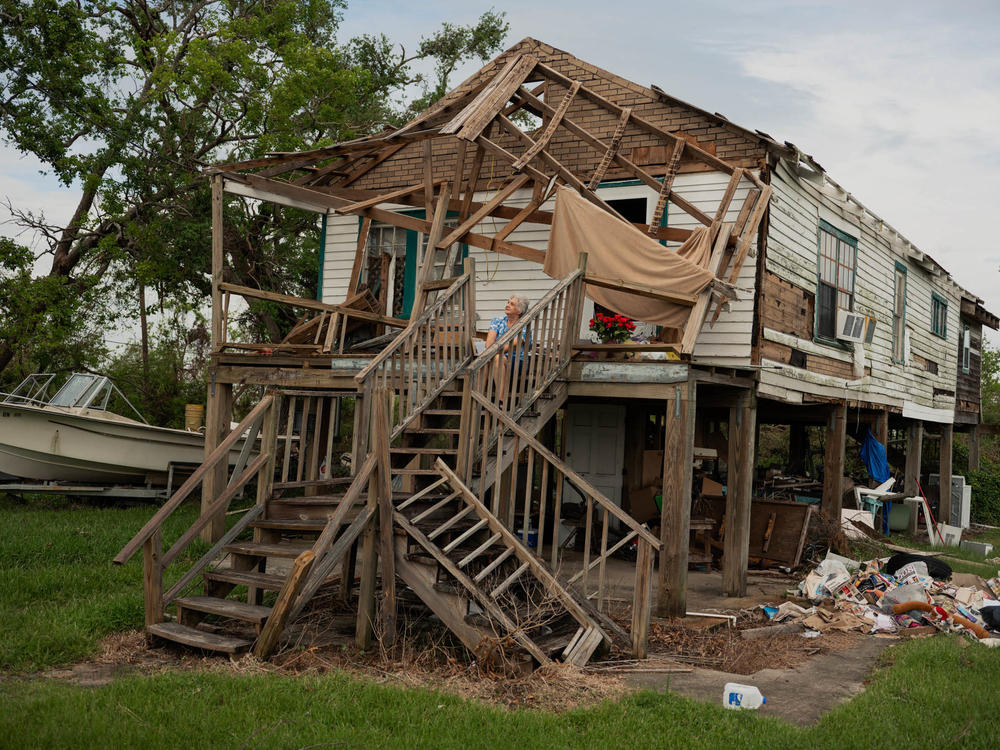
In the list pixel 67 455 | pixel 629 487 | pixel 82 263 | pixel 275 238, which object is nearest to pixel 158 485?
pixel 67 455

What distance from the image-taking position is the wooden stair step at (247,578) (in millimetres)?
7096

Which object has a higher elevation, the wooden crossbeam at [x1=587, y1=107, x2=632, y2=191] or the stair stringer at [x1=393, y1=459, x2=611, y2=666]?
the wooden crossbeam at [x1=587, y1=107, x2=632, y2=191]

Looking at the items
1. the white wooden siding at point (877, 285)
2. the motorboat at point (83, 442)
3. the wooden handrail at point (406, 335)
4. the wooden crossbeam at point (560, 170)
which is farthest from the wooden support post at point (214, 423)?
the white wooden siding at point (877, 285)

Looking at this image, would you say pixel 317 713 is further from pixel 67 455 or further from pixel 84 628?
pixel 67 455

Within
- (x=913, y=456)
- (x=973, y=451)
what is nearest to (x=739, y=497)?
(x=913, y=456)

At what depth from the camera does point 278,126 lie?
62.8 ft

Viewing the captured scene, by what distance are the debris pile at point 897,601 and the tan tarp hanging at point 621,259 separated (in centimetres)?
338

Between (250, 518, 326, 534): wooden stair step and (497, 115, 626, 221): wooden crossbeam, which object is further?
(497, 115, 626, 221): wooden crossbeam

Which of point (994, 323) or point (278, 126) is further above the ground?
point (278, 126)

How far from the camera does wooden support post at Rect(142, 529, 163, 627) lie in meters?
7.09

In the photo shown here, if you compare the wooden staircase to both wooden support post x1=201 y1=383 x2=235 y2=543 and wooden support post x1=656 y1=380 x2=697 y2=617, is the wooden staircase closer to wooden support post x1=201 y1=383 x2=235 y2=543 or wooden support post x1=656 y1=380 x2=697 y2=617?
wooden support post x1=656 y1=380 x2=697 y2=617

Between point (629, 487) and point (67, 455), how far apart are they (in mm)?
9218

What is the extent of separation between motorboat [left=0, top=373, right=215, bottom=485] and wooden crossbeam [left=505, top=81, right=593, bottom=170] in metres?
8.03

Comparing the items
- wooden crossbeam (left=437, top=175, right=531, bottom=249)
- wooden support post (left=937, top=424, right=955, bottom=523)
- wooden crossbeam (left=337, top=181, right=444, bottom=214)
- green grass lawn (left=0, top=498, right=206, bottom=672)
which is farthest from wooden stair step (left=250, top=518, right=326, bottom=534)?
wooden support post (left=937, top=424, right=955, bottom=523)
